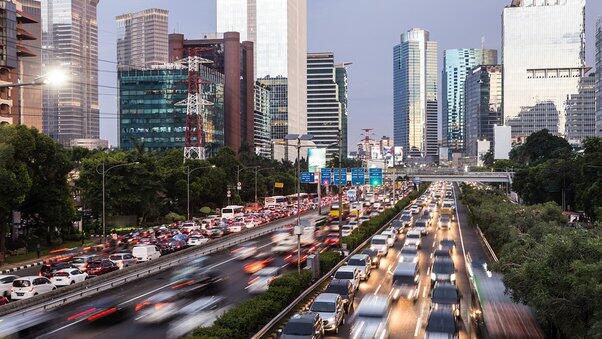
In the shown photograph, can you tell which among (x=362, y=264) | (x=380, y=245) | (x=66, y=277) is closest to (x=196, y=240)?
(x=380, y=245)

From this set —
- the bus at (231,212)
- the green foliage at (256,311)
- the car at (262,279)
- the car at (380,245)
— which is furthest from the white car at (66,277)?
the bus at (231,212)

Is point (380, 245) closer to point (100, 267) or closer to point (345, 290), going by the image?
point (345, 290)

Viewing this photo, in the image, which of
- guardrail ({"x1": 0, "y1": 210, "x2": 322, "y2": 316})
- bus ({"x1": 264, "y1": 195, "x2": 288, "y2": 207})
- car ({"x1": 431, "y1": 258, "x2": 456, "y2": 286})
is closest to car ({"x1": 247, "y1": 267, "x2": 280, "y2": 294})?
guardrail ({"x1": 0, "y1": 210, "x2": 322, "y2": 316})

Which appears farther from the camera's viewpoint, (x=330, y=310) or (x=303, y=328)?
(x=330, y=310)

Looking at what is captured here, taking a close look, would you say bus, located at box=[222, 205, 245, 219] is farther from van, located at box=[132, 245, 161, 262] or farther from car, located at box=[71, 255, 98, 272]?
car, located at box=[71, 255, 98, 272]

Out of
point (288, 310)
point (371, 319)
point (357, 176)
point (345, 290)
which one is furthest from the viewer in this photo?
point (357, 176)

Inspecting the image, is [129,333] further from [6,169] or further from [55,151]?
[55,151]

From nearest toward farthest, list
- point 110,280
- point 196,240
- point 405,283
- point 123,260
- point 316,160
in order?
point 405,283
point 110,280
point 123,260
point 196,240
point 316,160
